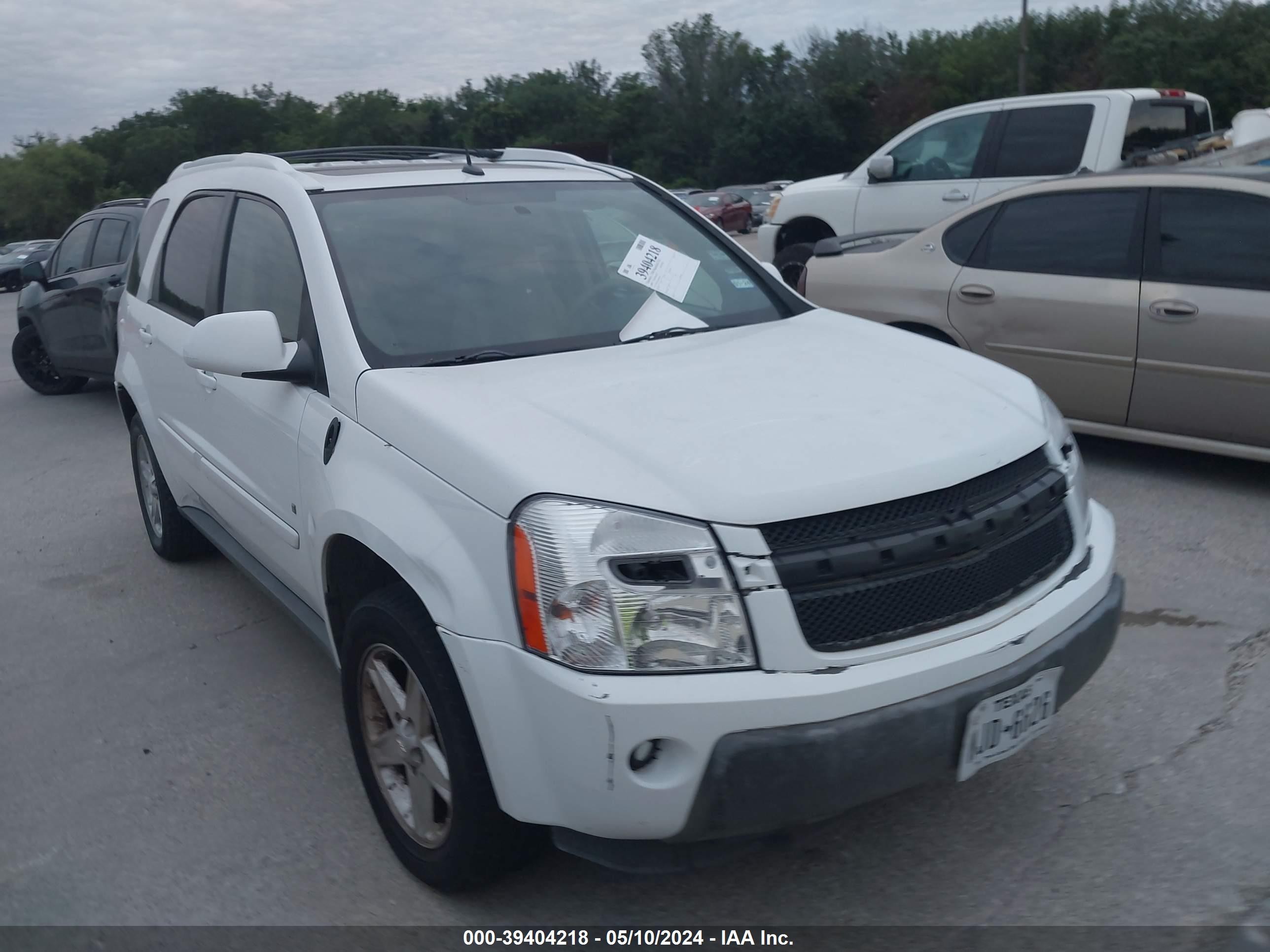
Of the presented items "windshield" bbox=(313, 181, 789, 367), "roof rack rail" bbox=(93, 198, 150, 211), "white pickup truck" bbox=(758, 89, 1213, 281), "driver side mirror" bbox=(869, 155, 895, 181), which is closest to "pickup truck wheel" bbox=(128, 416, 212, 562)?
"windshield" bbox=(313, 181, 789, 367)

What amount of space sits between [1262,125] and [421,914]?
944 cm

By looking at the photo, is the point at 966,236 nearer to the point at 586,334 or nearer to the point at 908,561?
the point at 586,334

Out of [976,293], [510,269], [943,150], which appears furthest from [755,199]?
[510,269]

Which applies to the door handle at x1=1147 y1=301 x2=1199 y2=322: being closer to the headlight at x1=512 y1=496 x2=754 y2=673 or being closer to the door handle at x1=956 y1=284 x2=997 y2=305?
the door handle at x1=956 y1=284 x2=997 y2=305

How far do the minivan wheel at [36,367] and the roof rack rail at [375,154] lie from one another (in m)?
7.34

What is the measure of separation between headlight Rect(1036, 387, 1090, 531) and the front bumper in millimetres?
702

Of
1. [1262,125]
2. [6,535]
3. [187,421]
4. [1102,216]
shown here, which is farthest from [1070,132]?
[6,535]

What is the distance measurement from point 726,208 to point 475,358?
32.3 meters

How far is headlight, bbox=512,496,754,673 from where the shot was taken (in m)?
2.29

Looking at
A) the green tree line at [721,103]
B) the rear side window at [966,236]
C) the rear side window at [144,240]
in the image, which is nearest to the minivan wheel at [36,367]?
the rear side window at [144,240]

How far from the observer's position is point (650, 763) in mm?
2271

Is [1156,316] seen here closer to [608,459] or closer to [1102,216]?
[1102,216]

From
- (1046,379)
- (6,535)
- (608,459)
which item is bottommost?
(6,535)

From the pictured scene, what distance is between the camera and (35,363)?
11.0 meters
